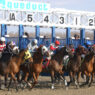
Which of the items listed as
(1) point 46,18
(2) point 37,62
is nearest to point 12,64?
(2) point 37,62

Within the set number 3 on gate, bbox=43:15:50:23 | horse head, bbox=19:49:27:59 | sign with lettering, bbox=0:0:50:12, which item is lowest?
horse head, bbox=19:49:27:59

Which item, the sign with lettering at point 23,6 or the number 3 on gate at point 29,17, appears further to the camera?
the number 3 on gate at point 29,17

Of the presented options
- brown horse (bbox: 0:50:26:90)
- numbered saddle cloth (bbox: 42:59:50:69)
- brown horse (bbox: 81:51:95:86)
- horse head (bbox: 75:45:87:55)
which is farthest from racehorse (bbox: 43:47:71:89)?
brown horse (bbox: 0:50:26:90)

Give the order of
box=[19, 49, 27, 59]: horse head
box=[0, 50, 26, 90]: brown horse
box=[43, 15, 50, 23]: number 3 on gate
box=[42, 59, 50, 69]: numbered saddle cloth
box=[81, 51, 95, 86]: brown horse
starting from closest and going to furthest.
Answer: box=[19, 49, 27, 59]: horse head, box=[0, 50, 26, 90]: brown horse, box=[81, 51, 95, 86]: brown horse, box=[42, 59, 50, 69]: numbered saddle cloth, box=[43, 15, 50, 23]: number 3 on gate

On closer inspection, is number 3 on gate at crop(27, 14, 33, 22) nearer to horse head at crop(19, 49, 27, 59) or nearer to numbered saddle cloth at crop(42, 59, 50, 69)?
numbered saddle cloth at crop(42, 59, 50, 69)

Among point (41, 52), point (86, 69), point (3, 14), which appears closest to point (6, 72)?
point (41, 52)

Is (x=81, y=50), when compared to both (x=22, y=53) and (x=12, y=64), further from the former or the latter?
(x=12, y=64)

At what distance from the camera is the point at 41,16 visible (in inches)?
776

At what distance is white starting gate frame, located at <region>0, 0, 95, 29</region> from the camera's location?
1873 cm

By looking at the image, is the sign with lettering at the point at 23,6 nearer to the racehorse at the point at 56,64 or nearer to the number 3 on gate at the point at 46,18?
the number 3 on gate at the point at 46,18

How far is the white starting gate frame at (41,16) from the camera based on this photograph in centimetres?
1873

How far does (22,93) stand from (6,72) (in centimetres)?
119

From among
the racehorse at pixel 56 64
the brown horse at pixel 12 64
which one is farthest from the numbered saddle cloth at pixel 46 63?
the brown horse at pixel 12 64

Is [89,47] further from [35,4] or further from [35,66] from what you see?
[35,4]
